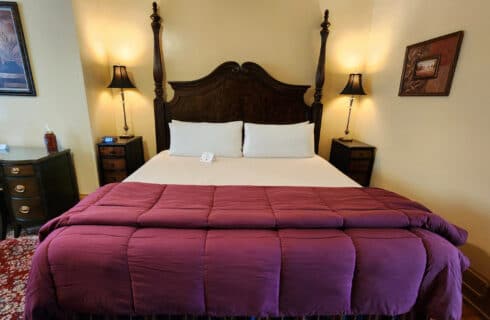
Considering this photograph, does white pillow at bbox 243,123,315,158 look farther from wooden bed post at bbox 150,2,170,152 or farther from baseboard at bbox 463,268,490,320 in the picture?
baseboard at bbox 463,268,490,320

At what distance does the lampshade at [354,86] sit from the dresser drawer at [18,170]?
3.29 m

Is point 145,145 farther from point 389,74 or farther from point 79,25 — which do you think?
point 389,74

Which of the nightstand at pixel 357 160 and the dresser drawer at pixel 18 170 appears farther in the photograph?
the nightstand at pixel 357 160

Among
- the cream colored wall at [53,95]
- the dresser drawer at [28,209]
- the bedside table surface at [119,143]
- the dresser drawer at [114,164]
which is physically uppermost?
the cream colored wall at [53,95]

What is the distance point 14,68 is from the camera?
227 cm

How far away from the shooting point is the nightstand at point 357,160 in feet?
8.92

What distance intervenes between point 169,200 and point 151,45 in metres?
2.20

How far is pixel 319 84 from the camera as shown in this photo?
2805mm

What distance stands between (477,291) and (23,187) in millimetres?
3598

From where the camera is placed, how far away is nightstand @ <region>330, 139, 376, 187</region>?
2719mm

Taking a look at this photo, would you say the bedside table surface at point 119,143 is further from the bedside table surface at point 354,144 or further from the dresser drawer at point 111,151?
the bedside table surface at point 354,144

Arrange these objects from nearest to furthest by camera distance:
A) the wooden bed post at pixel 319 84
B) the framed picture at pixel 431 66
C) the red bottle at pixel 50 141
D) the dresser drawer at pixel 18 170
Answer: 1. the framed picture at pixel 431 66
2. the dresser drawer at pixel 18 170
3. the red bottle at pixel 50 141
4. the wooden bed post at pixel 319 84


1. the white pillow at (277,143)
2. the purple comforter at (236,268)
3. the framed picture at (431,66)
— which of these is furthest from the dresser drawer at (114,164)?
the framed picture at (431,66)

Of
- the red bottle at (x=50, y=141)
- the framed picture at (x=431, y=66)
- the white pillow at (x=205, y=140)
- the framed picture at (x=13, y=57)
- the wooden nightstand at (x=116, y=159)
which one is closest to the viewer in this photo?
the framed picture at (x=431, y=66)
